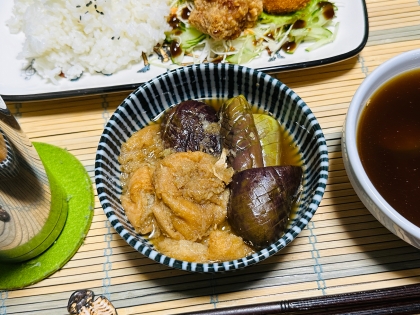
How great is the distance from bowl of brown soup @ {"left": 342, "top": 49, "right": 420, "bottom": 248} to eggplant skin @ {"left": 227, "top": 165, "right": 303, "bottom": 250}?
11.1 inches

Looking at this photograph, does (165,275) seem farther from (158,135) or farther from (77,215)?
(158,135)

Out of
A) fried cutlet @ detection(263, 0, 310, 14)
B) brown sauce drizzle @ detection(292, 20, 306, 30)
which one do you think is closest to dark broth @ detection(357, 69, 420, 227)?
brown sauce drizzle @ detection(292, 20, 306, 30)

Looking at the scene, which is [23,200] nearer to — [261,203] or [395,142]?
[261,203]

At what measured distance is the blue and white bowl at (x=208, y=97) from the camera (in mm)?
1594

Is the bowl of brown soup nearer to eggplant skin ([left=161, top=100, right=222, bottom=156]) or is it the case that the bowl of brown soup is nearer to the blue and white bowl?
the blue and white bowl

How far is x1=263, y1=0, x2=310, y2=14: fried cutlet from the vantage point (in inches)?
101

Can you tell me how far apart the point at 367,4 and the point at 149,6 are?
4.71 feet

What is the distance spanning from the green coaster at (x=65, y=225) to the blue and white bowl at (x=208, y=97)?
27 centimetres

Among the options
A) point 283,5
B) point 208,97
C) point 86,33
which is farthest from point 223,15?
point 86,33

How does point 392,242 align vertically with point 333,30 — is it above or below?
below

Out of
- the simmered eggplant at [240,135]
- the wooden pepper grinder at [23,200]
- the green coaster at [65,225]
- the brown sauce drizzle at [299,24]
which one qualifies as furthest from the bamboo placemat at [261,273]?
the brown sauce drizzle at [299,24]

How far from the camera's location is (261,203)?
1.65m

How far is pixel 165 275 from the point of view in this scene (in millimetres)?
1831

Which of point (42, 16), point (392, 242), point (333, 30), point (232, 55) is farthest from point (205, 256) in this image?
point (42, 16)
